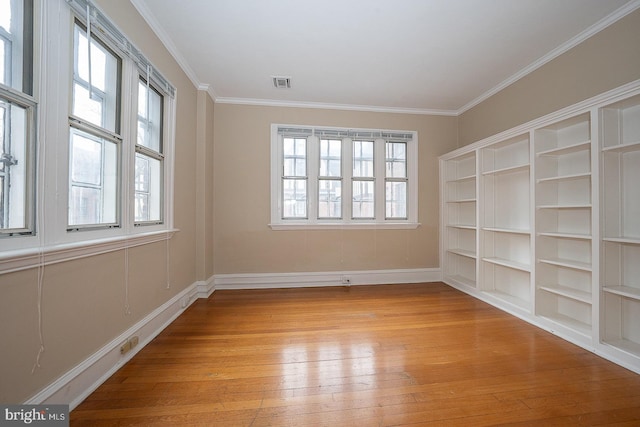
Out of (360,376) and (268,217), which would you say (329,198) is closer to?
(268,217)

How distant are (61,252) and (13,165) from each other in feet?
1.54

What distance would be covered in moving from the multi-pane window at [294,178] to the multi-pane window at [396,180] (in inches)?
53.1

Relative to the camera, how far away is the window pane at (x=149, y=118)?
226 centimetres

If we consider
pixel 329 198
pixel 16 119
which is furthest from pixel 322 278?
pixel 16 119

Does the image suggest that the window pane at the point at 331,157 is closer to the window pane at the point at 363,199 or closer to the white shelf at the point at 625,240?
the window pane at the point at 363,199

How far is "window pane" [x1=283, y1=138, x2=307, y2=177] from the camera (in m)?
3.94

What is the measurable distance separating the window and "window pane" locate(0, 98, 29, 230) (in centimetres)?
269

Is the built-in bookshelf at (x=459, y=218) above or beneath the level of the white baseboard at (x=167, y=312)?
above

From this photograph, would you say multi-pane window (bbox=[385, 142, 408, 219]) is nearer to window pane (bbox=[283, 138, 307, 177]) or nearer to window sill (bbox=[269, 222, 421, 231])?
window sill (bbox=[269, 222, 421, 231])

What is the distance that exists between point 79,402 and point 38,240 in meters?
0.98

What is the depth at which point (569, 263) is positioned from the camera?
7.69 feet

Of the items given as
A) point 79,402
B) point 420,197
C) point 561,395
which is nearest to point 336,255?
point 420,197

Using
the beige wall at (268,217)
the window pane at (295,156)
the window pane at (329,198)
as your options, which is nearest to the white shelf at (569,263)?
the beige wall at (268,217)

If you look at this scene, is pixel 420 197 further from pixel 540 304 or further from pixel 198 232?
pixel 198 232
